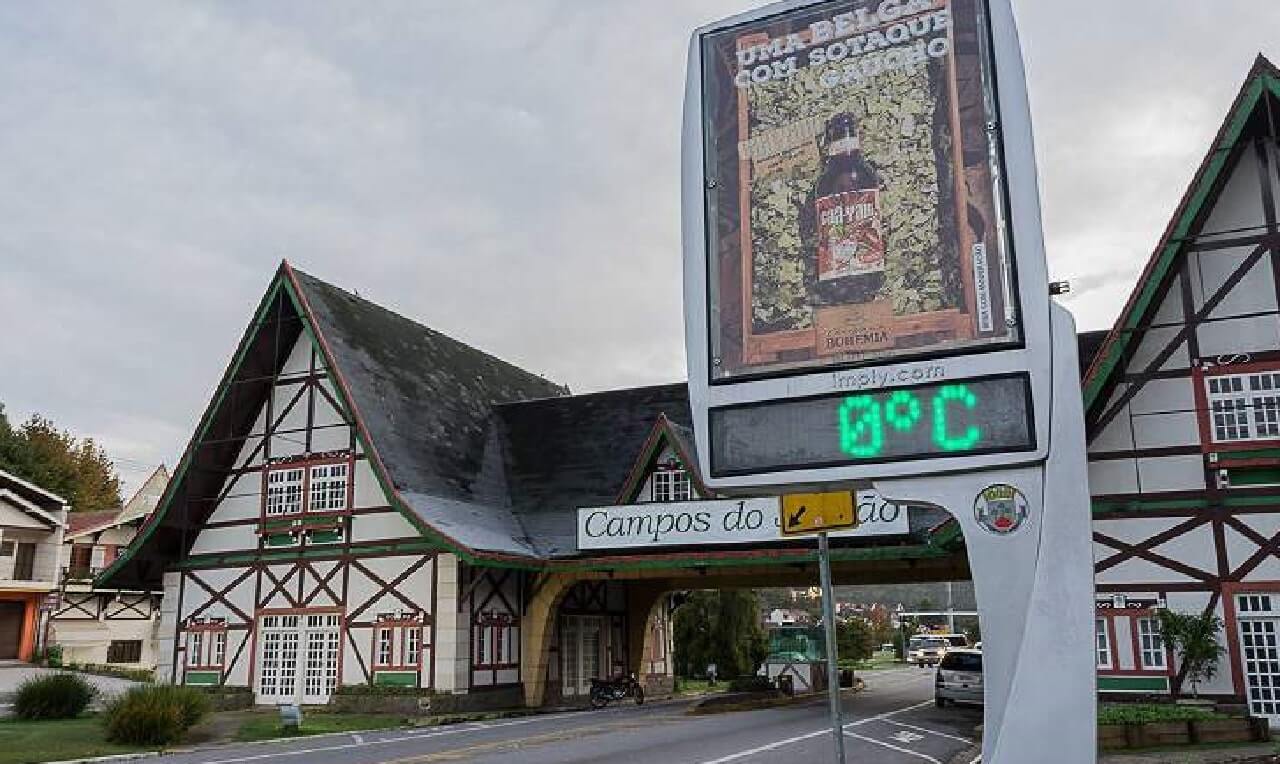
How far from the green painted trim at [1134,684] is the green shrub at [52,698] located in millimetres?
18637

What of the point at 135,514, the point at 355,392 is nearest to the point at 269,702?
the point at 355,392

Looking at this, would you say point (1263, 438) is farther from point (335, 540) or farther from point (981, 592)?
point (335, 540)

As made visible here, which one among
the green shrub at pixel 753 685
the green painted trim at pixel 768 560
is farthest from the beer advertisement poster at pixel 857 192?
the green shrub at pixel 753 685

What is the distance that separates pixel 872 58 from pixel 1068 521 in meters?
2.77

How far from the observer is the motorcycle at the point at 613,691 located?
25562 mm

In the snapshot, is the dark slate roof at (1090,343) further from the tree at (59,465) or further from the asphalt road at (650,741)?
the tree at (59,465)

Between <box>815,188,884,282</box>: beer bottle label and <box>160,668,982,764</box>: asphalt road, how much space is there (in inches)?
359

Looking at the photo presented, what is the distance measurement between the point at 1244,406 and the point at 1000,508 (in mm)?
13019

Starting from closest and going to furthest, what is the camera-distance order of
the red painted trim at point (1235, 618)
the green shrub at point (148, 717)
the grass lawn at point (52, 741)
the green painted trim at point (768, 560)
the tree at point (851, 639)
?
the grass lawn at point (52, 741)
the red painted trim at point (1235, 618)
the green shrub at point (148, 717)
the green painted trim at point (768, 560)
the tree at point (851, 639)

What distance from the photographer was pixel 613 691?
25.8 m

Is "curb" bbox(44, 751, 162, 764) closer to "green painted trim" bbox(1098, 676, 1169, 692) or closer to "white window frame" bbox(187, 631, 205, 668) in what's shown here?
"white window frame" bbox(187, 631, 205, 668)

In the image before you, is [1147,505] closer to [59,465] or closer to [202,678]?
[202,678]

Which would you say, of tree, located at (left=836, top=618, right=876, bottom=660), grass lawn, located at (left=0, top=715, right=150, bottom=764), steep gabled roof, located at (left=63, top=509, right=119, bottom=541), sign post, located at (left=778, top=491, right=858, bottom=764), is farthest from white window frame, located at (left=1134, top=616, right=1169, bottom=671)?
steep gabled roof, located at (left=63, top=509, right=119, bottom=541)

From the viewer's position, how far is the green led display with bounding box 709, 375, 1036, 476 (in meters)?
5.39
